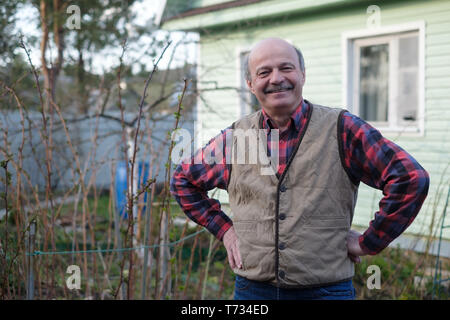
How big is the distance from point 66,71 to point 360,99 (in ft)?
31.7

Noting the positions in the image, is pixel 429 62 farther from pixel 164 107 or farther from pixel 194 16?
pixel 194 16

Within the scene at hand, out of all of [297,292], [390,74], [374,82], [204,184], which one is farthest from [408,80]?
[297,292]

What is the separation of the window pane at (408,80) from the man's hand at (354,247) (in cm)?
515

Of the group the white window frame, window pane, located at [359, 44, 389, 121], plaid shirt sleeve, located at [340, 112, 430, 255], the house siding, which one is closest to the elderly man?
plaid shirt sleeve, located at [340, 112, 430, 255]

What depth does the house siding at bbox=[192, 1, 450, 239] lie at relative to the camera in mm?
6309

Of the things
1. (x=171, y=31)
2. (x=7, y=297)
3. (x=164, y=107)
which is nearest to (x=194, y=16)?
(x=171, y=31)

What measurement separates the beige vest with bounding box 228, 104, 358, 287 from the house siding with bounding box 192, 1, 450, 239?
117 inches

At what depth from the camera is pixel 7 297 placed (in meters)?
3.10

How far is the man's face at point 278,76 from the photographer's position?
204 cm

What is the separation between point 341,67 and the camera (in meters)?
7.38
